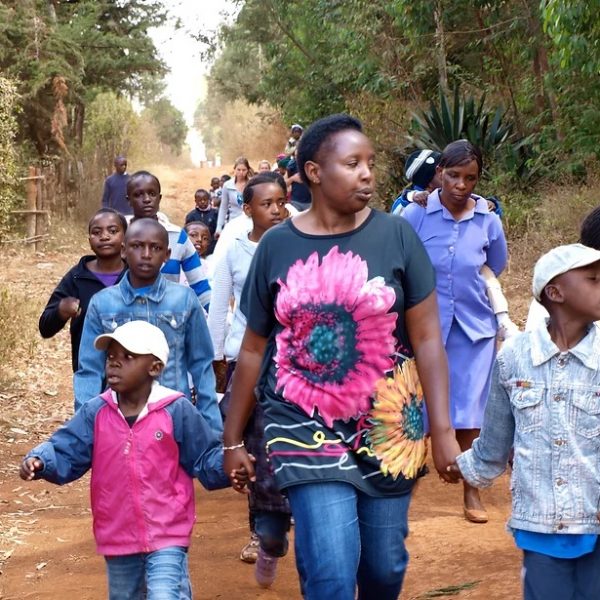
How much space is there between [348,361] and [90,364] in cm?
193

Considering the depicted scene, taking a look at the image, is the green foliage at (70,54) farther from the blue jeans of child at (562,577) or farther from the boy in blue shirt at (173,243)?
the blue jeans of child at (562,577)

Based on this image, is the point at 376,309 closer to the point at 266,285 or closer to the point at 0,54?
the point at 266,285

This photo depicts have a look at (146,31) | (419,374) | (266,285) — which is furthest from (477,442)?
(146,31)

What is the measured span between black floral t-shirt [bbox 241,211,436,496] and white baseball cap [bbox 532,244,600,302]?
0.43 metres

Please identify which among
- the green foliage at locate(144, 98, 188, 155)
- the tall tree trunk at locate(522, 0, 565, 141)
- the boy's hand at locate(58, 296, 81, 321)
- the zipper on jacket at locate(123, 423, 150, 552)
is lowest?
the zipper on jacket at locate(123, 423, 150, 552)

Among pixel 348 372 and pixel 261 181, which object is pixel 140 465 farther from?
pixel 261 181

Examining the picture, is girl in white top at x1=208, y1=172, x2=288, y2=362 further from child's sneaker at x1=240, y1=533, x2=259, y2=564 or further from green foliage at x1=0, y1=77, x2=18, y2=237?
green foliage at x1=0, y1=77, x2=18, y2=237

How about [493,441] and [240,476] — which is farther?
[240,476]

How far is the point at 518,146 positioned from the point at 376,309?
47.4 ft

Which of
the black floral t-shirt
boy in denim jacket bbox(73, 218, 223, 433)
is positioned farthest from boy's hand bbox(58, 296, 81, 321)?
the black floral t-shirt

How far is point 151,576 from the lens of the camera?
447cm

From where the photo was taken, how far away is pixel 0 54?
23.4 meters

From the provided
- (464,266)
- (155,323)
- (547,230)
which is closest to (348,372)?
(155,323)

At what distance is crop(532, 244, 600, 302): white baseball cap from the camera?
3670 millimetres
